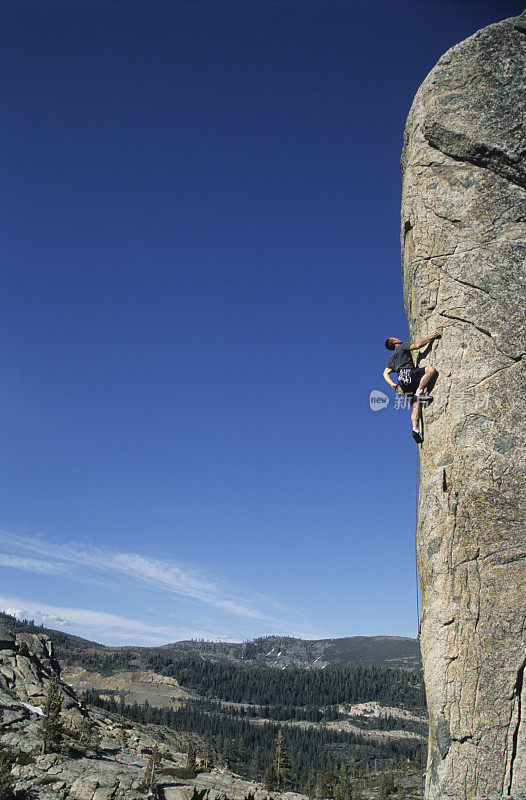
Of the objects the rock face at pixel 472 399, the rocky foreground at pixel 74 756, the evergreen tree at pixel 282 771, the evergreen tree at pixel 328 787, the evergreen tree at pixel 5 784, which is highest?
the rock face at pixel 472 399

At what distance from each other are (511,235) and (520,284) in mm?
1255

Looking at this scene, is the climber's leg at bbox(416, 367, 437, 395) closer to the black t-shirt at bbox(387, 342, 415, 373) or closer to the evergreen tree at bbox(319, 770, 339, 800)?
the black t-shirt at bbox(387, 342, 415, 373)

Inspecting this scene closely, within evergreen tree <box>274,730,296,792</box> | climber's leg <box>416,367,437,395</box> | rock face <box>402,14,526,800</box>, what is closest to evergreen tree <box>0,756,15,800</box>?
evergreen tree <box>274,730,296,792</box>

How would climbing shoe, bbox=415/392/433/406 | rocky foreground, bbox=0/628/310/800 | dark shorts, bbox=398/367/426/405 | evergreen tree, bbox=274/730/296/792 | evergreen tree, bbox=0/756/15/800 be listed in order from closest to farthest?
climbing shoe, bbox=415/392/433/406, dark shorts, bbox=398/367/426/405, evergreen tree, bbox=0/756/15/800, rocky foreground, bbox=0/628/310/800, evergreen tree, bbox=274/730/296/792

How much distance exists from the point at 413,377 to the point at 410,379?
0.12 metres

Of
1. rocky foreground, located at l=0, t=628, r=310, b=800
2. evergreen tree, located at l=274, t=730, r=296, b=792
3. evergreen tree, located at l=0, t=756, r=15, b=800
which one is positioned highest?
evergreen tree, located at l=0, t=756, r=15, b=800

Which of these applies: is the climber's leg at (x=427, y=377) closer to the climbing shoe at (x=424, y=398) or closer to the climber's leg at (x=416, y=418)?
the climbing shoe at (x=424, y=398)

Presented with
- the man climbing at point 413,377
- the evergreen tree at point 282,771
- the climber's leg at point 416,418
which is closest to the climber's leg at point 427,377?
the man climbing at point 413,377

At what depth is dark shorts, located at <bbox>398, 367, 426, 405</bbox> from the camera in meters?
12.9

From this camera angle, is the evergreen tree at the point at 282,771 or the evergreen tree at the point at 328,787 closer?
the evergreen tree at the point at 282,771

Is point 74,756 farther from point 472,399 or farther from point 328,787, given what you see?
point 472,399

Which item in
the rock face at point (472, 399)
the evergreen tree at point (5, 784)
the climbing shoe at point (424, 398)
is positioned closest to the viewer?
the rock face at point (472, 399)

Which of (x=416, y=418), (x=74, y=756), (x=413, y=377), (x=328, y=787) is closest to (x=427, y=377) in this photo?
(x=413, y=377)

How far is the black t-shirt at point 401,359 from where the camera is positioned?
42.7 feet
